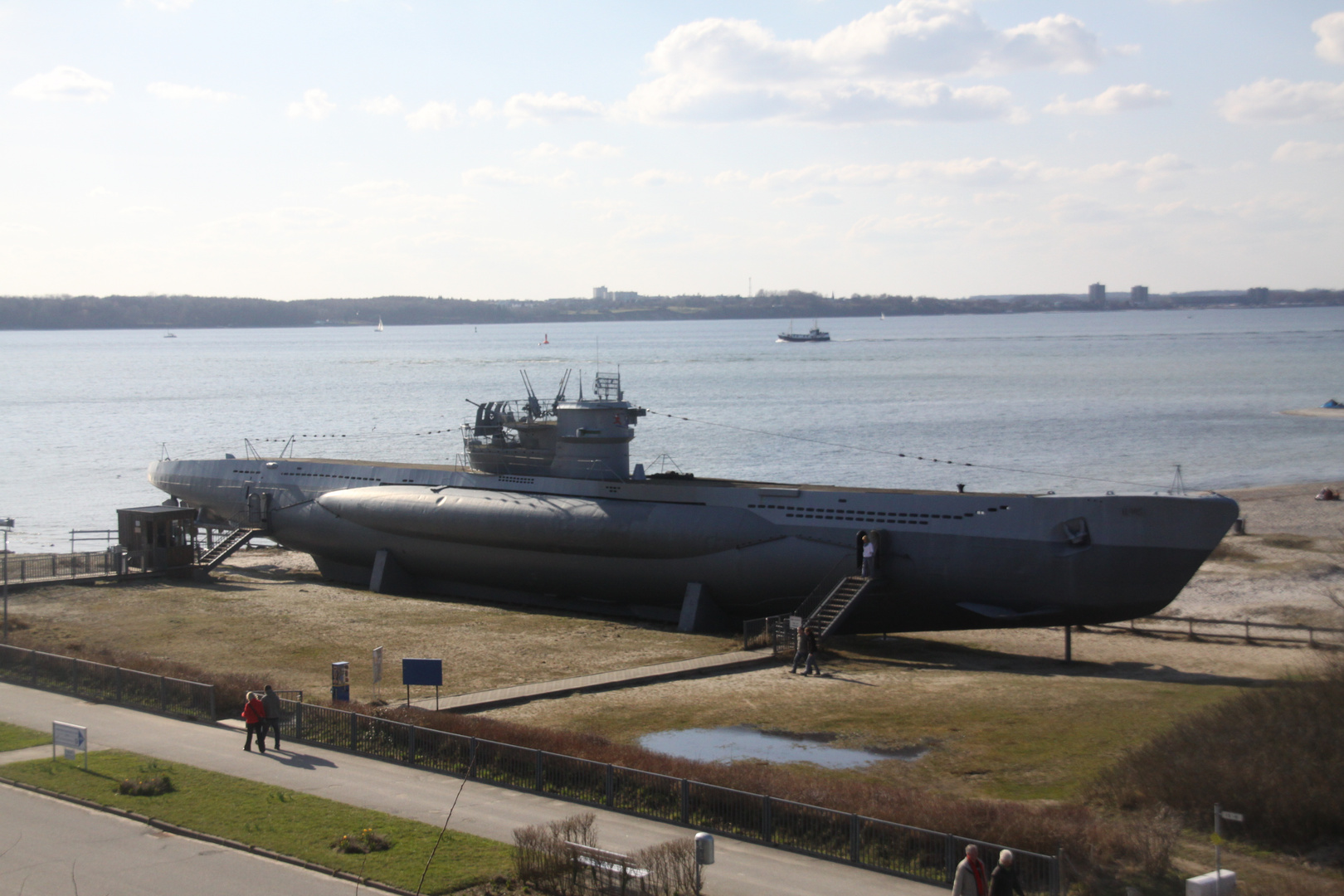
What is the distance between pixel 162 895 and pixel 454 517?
24805 mm

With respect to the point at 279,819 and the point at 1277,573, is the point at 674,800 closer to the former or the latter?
the point at 279,819

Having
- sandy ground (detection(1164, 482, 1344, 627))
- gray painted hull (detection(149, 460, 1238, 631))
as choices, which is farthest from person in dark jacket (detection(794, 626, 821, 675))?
sandy ground (detection(1164, 482, 1344, 627))

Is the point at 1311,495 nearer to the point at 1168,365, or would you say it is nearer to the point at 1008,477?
the point at 1008,477

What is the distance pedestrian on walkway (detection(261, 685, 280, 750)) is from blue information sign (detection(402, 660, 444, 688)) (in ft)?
9.67

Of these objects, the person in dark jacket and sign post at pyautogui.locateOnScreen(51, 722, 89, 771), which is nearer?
sign post at pyautogui.locateOnScreen(51, 722, 89, 771)

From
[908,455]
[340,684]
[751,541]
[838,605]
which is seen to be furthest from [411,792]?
[908,455]

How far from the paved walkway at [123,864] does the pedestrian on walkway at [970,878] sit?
23.2 feet

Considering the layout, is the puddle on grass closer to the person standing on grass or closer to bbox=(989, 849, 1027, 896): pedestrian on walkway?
the person standing on grass

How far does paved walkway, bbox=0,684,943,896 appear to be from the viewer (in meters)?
14.0

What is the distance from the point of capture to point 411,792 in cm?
1748

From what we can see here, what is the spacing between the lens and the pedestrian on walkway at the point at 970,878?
1219 centimetres

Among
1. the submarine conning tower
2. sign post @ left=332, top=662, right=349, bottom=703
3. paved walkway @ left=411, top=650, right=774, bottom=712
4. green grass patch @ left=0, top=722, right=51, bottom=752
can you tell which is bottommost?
paved walkway @ left=411, top=650, right=774, bottom=712

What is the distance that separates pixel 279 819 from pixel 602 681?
10.4 metres

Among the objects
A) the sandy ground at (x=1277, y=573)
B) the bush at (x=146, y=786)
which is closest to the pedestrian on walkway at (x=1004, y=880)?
the bush at (x=146, y=786)
